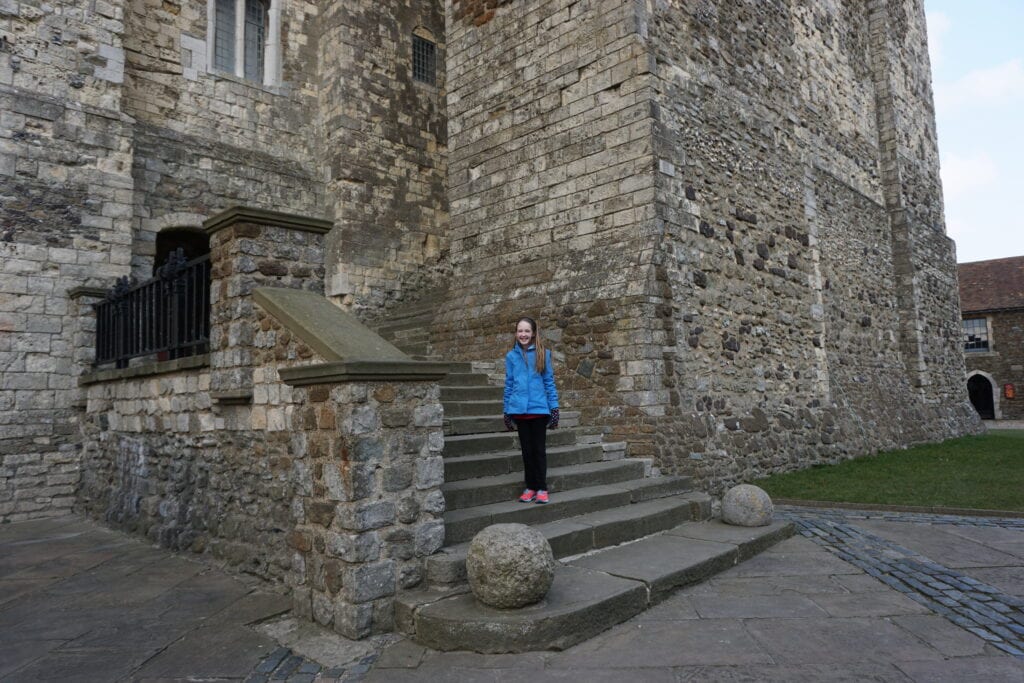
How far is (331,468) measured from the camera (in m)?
3.98

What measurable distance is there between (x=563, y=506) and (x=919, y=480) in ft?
19.0

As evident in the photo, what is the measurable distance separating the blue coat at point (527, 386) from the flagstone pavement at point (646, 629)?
5.69 feet

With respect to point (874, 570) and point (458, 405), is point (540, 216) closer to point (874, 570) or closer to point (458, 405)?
point (458, 405)

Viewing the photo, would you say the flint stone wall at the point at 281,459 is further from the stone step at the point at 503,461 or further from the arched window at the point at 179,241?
the arched window at the point at 179,241

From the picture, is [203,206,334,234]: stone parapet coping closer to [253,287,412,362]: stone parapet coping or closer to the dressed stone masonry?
the dressed stone masonry

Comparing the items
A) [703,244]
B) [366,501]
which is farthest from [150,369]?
[703,244]

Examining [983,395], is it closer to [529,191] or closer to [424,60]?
[424,60]

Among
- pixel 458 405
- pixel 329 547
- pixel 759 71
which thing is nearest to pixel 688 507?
pixel 458 405

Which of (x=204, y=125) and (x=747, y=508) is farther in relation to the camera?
(x=204, y=125)

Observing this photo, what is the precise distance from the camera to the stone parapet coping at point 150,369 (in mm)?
5541

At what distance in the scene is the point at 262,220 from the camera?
4.97m

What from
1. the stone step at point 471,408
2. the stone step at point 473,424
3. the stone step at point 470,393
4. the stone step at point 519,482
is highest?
the stone step at point 470,393

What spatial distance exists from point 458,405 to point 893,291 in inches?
450

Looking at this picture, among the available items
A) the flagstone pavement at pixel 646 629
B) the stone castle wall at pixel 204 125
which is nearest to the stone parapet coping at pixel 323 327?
the flagstone pavement at pixel 646 629
